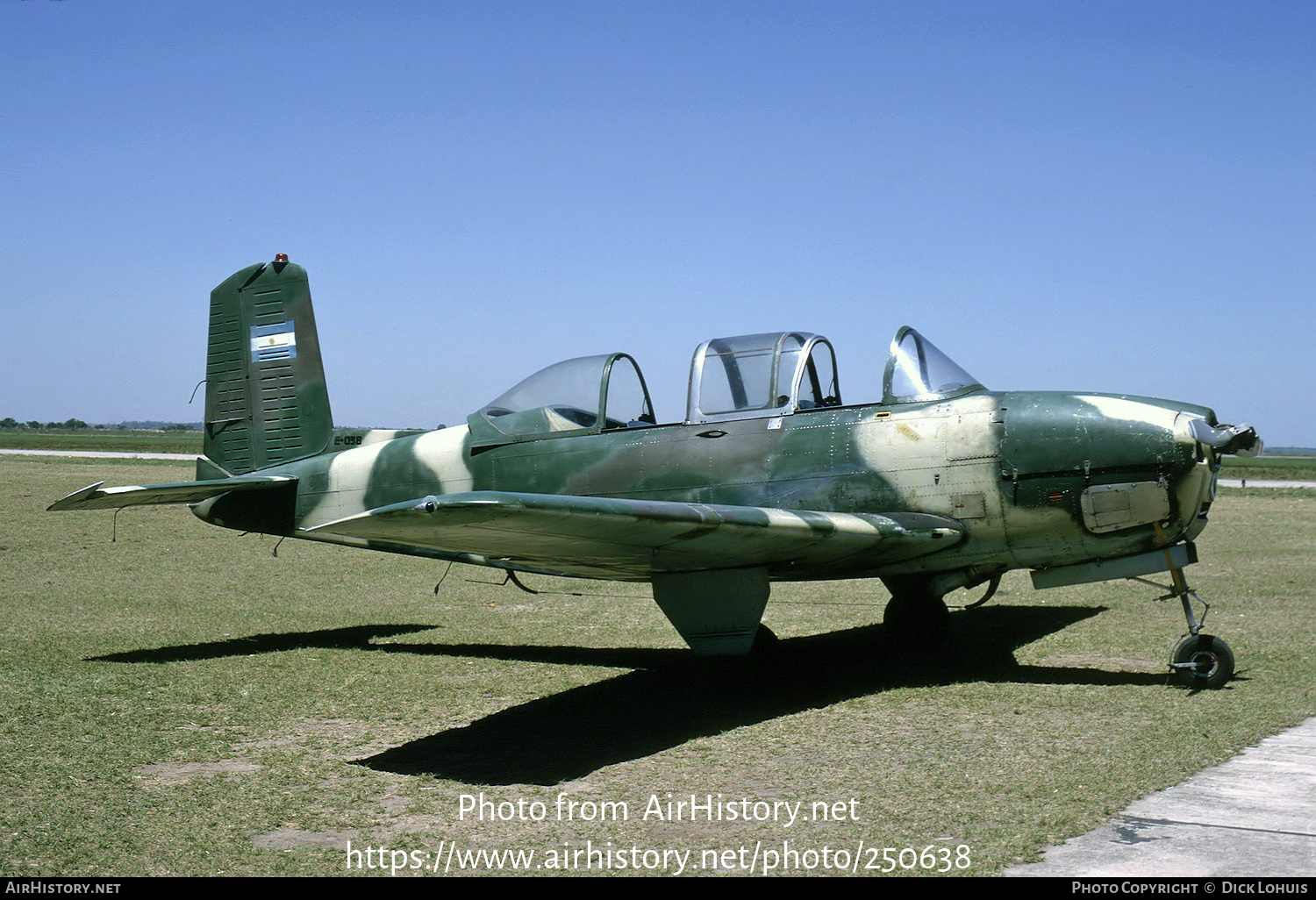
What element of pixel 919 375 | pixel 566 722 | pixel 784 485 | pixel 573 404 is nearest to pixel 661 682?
pixel 566 722

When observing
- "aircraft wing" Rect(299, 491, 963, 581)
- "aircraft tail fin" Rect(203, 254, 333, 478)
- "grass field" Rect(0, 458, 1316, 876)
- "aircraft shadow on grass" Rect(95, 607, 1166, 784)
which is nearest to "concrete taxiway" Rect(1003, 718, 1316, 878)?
"grass field" Rect(0, 458, 1316, 876)

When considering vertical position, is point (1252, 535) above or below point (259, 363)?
below

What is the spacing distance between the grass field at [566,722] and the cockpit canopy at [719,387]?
2014mm

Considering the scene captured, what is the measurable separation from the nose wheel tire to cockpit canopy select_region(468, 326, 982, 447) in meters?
2.39

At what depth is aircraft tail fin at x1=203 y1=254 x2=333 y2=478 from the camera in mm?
10828

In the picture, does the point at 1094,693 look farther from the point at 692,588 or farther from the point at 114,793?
the point at 114,793

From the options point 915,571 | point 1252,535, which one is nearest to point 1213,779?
→ point 915,571

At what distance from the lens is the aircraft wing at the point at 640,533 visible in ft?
18.5

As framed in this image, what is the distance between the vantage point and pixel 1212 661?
759 centimetres

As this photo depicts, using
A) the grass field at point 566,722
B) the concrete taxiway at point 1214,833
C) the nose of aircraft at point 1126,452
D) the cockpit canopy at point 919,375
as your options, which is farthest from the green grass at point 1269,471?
the concrete taxiway at point 1214,833

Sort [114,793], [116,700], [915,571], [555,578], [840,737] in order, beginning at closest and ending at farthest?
[114,793] → [840,737] → [116,700] → [915,571] → [555,578]

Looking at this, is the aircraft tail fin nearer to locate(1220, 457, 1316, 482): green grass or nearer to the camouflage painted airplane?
the camouflage painted airplane
